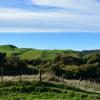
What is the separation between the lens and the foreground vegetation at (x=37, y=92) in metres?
38.3

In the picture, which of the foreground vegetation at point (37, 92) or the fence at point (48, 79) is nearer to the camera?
the foreground vegetation at point (37, 92)

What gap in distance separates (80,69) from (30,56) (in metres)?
33.4

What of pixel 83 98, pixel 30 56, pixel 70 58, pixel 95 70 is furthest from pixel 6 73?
pixel 30 56

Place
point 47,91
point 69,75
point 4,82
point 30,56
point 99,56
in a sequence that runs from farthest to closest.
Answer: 1. point 30,56
2. point 99,56
3. point 69,75
4. point 4,82
5. point 47,91

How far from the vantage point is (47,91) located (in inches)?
1626

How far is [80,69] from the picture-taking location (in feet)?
260

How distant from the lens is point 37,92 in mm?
40500

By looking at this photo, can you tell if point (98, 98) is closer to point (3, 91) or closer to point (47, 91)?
point (47, 91)

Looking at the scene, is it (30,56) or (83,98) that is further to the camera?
(30,56)

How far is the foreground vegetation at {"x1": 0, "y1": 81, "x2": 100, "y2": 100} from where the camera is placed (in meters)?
38.3

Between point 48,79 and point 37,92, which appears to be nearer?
point 37,92

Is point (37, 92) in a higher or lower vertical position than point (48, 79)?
lower

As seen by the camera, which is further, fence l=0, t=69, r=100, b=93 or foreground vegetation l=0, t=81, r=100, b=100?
fence l=0, t=69, r=100, b=93

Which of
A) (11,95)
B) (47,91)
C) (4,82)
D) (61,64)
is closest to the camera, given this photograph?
(11,95)
